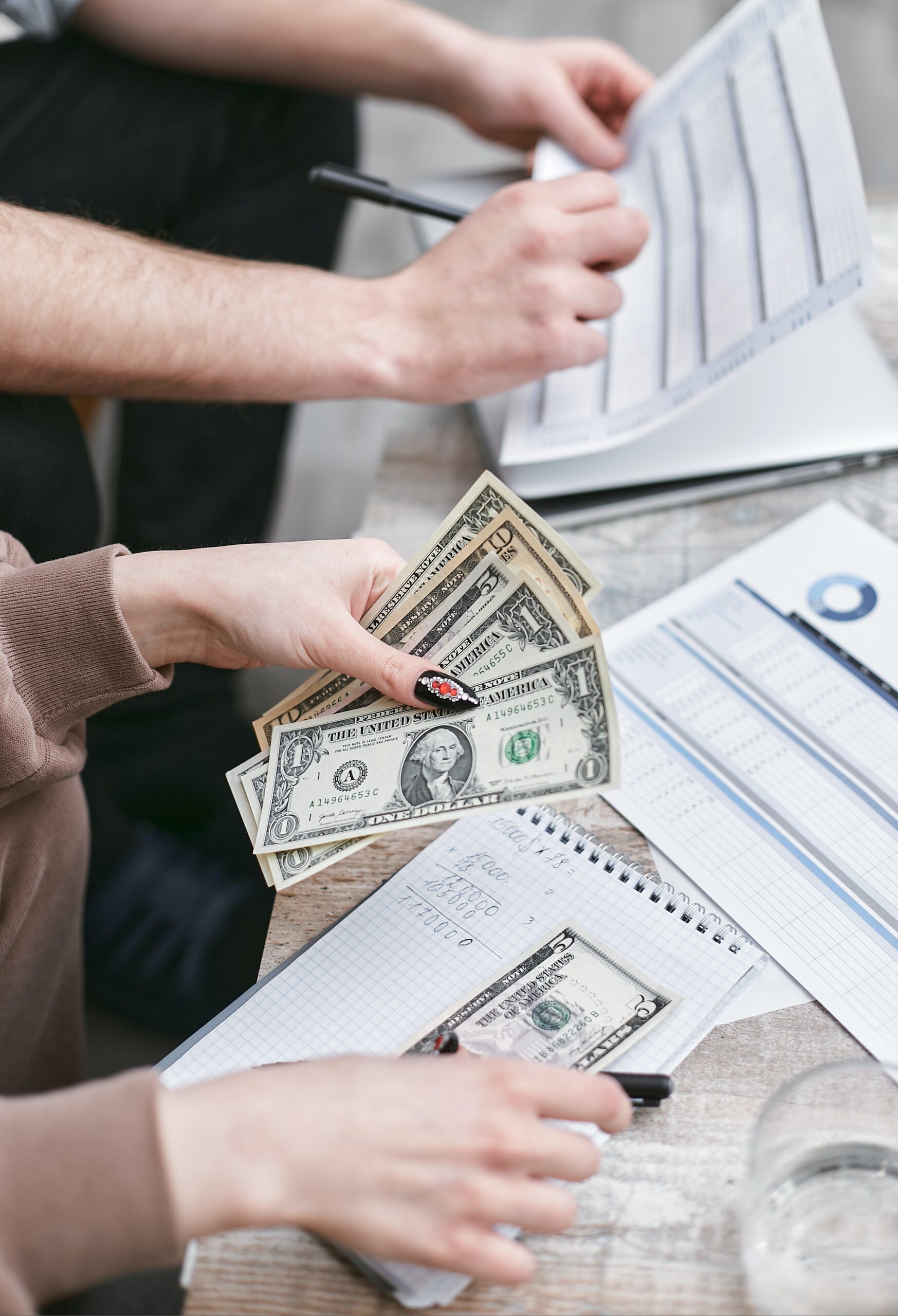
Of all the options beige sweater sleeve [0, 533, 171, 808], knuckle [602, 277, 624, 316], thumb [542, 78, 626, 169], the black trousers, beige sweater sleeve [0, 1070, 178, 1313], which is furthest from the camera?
the black trousers

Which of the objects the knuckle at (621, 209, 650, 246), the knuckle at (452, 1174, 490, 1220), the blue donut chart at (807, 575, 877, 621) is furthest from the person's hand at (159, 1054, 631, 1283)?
the knuckle at (621, 209, 650, 246)

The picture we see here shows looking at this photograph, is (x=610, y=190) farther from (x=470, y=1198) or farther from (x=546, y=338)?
(x=470, y=1198)

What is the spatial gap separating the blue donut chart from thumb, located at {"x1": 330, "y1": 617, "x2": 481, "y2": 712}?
0.35 meters

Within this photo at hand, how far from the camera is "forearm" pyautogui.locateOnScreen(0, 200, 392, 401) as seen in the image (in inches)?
36.7

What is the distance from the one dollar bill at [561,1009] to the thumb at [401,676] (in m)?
0.17

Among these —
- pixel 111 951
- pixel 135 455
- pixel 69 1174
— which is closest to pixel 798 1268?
pixel 69 1174

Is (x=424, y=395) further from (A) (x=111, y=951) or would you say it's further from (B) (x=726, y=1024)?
(A) (x=111, y=951)

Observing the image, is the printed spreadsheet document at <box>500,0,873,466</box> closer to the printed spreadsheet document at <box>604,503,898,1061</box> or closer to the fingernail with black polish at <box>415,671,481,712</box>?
the printed spreadsheet document at <box>604,503,898,1061</box>

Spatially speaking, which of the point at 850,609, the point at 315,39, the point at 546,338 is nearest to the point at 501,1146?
the point at 850,609

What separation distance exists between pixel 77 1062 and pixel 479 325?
0.83m

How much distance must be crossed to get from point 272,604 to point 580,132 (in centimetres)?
76

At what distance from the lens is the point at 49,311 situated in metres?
0.92

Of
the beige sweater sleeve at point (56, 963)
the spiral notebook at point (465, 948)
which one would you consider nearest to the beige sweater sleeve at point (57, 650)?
the beige sweater sleeve at point (56, 963)

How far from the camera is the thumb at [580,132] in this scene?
3.78 feet
